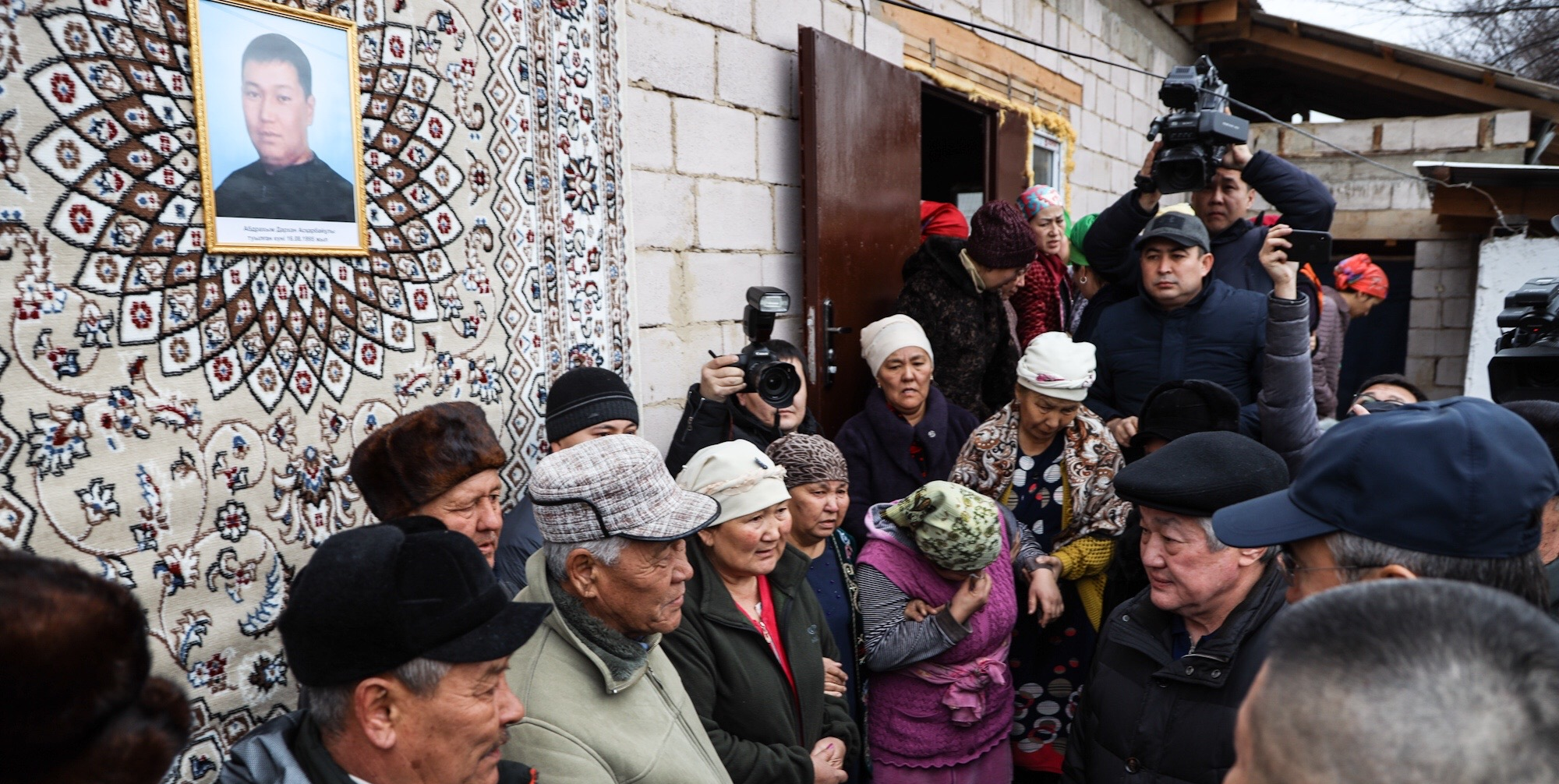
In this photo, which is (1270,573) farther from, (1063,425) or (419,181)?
(419,181)

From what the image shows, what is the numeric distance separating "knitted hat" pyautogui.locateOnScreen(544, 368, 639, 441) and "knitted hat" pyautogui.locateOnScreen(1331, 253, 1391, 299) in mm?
6547

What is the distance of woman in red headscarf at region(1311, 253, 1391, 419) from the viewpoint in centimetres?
500

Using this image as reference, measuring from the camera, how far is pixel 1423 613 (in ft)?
2.93

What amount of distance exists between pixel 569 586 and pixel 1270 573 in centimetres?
145

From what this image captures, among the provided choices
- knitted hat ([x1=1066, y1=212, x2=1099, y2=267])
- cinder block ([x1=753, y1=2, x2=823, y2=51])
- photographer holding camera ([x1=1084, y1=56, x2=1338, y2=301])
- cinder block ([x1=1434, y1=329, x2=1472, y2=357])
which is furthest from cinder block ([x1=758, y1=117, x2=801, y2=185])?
cinder block ([x1=1434, y1=329, x2=1472, y2=357])

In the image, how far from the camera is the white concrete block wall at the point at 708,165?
3502 mm

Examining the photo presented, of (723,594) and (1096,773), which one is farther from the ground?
(723,594)

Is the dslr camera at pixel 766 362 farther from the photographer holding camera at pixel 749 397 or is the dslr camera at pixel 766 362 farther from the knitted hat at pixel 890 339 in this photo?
the knitted hat at pixel 890 339

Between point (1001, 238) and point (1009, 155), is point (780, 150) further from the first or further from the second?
point (1009, 155)

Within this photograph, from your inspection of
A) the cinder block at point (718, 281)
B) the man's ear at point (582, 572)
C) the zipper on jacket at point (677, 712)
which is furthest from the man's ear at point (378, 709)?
the cinder block at point (718, 281)

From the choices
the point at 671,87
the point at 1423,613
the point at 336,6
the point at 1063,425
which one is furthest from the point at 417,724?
the point at 671,87

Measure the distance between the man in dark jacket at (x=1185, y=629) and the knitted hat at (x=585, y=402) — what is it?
1.46m

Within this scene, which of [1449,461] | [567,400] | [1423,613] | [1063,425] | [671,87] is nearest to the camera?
[1423,613]

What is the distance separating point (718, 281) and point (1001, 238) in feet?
4.09
